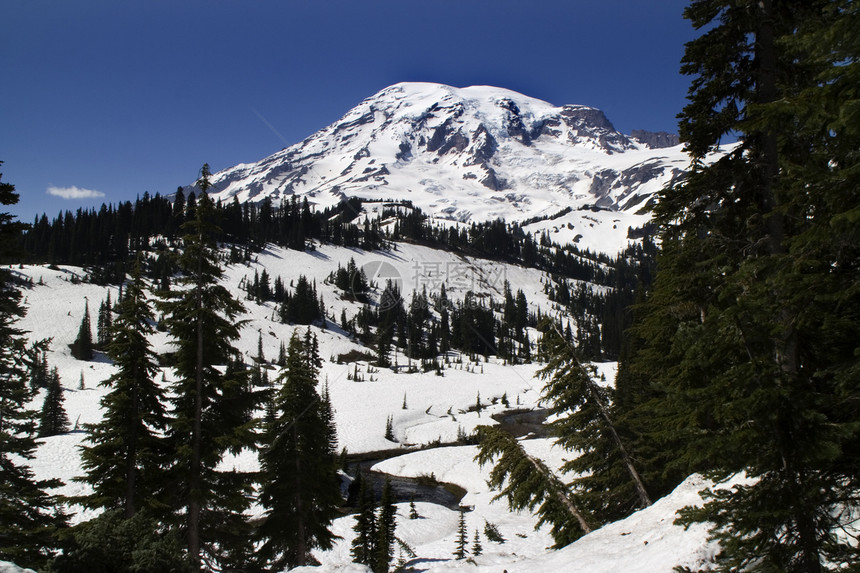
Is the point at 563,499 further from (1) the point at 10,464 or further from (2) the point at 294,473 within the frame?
(1) the point at 10,464

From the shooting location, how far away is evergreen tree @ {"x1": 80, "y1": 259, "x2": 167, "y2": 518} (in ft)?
41.8

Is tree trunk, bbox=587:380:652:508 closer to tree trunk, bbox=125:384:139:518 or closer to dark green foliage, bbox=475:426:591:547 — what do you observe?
dark green foliage, bbox=475:426:591:547

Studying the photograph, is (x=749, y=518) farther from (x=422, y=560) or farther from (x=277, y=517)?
(x=422, y=560)

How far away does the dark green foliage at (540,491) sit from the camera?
33.0 ft

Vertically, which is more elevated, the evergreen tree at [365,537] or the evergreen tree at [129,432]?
the evergreen tree at [129,432]

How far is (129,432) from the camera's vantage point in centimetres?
1320

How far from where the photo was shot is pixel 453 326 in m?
127

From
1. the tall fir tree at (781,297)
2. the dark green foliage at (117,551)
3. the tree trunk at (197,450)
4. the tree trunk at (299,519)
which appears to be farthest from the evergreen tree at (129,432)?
the tall fir tree at (781,297)

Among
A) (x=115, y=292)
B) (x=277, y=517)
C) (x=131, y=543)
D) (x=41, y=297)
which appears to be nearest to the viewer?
(x=131, y=543)

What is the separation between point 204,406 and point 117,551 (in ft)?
25.9

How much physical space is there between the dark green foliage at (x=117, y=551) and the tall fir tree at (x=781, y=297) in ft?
22.3

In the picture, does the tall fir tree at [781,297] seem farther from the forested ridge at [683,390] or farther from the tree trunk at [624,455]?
the tree trunk at [624,455]

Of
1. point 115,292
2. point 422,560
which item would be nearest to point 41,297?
point 115,292

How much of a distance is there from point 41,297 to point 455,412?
85.4 m
